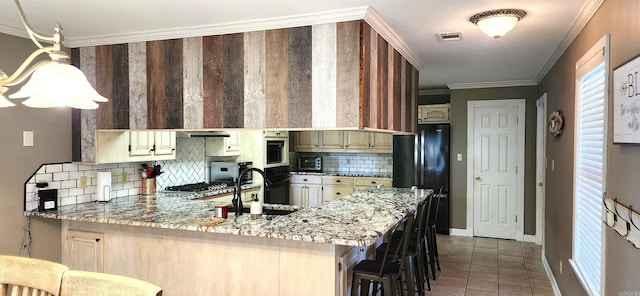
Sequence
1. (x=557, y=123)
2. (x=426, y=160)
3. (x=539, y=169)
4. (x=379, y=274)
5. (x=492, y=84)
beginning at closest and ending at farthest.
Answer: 1. (x=379, y=274)
2. (x=557, y=123)
3. (x=539, y=169)
4. (x=492, y=84)
5. (x=426, y=160)

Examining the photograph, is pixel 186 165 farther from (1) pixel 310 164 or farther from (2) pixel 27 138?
(1) pixel 310 164

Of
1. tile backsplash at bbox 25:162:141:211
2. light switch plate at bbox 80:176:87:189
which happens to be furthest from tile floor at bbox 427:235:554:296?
light switch plate at bbox 80:176:87:189

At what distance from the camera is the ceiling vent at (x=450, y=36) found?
327 cm

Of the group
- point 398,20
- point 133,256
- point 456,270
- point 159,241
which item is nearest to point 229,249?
point 159,241

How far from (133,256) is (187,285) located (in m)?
0.48

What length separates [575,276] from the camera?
3012 millimetres

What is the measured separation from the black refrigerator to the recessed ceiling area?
2287 mm

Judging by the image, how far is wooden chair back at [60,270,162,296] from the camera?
4.86 feet

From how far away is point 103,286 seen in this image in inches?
61.2

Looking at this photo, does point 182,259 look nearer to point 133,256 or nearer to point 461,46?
point 133,256

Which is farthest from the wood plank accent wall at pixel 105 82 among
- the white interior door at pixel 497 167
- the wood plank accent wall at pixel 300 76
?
the white interior door at pixel 497 167

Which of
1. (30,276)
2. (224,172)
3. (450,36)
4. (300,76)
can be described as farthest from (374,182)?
(30,276)

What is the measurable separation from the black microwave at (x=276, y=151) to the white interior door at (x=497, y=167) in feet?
9.21

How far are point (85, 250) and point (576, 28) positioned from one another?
3957 mm
